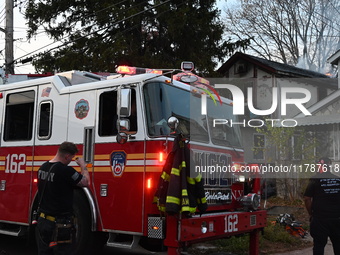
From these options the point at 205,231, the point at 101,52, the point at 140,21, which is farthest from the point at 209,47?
the point at 205,231

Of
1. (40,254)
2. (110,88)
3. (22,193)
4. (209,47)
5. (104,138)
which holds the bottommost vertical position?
(40,254)

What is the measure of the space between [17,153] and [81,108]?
1.54 metres

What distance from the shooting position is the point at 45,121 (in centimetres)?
671

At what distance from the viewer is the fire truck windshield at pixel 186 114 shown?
18.3ft

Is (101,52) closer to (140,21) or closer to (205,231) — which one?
(140,21)

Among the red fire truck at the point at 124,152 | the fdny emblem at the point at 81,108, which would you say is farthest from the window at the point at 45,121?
the fdny emblem at the point at 81,108

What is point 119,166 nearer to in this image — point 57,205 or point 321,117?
point 57,205

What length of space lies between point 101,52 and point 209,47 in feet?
15.8

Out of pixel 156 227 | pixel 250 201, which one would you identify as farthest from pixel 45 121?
pixel 250 201

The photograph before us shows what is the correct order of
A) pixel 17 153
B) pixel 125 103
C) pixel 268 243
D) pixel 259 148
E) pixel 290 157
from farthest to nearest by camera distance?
pixel 259 148
pixel 290 157
pixel 268 243
pixel 17 153
pixel 125 103

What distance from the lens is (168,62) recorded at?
18016 mm

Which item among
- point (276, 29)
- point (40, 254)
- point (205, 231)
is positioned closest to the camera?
point (40, 254)

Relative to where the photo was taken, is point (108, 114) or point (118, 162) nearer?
point (118, 162)

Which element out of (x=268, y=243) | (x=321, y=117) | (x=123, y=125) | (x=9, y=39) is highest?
(x=9, y=39)
